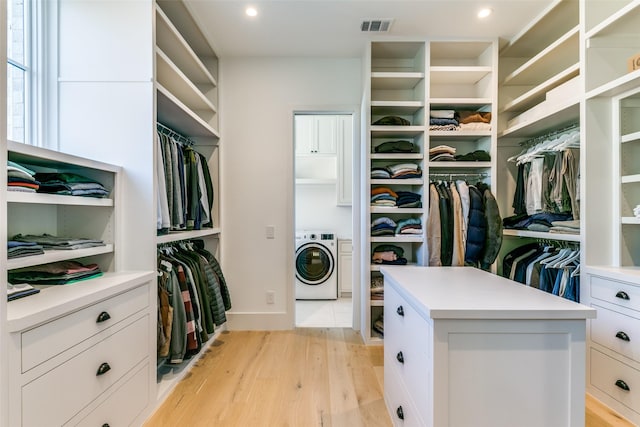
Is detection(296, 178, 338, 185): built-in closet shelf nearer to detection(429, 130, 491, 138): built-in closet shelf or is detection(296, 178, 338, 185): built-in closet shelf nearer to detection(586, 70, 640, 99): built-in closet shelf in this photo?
detection(429, 130, 491, 138): built-in closet shelf

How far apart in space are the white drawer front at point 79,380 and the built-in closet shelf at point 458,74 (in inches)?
112

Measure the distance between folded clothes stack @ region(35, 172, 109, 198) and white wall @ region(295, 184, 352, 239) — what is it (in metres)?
2.98

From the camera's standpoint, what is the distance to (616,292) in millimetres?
1753

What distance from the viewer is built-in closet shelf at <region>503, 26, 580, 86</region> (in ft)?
7.10

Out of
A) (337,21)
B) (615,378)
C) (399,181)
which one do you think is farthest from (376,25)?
(615,378)

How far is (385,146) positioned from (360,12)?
1020mm

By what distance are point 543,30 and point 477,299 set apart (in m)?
2.49

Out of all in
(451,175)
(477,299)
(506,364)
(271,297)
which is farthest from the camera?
(271,297)

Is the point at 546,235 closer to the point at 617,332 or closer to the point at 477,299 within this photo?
the point at 617,332

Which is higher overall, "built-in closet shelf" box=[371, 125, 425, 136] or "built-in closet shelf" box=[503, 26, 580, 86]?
"built-in closet shelf" box=[503, 26, 580, 86]

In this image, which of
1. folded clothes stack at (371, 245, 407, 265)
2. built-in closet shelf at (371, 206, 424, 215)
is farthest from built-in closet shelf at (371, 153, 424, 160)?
folded clothes stack at (371, 245, 407, 265)

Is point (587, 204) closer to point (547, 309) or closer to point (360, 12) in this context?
point (547, 309)

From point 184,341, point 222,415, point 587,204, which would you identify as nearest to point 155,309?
point 184,341

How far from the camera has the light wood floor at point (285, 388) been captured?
168 cm
